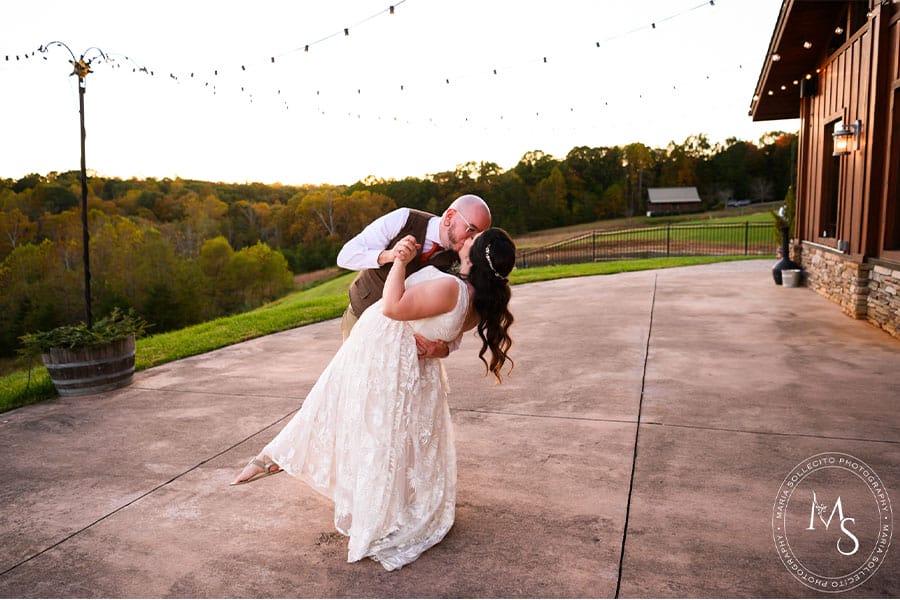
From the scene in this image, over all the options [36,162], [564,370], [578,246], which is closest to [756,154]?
[578,246]

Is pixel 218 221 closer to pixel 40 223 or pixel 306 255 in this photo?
pixel 306 255

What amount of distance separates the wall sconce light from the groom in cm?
731

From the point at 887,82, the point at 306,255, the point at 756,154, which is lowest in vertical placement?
the point at 306,255

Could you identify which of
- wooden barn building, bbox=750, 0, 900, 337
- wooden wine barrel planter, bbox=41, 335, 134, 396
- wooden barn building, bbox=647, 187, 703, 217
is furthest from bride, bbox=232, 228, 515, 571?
wooden barn building, bbox=647, 187, 703, 217

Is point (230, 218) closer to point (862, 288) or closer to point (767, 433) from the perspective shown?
point (862, 288)

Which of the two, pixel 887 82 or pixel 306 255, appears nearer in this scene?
pixel 887 82

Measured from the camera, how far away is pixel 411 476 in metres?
2.78

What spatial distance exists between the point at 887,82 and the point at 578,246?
21531 mm

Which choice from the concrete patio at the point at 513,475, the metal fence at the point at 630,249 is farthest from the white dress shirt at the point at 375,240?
the metal fence at the point at 630,249

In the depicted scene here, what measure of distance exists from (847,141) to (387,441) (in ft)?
27.0

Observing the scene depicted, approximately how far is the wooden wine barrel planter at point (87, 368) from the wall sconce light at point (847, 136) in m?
8.61

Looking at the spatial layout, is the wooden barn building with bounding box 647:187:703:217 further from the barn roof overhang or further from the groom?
the groom

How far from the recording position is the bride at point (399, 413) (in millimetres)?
2627

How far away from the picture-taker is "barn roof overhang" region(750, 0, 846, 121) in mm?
9430
